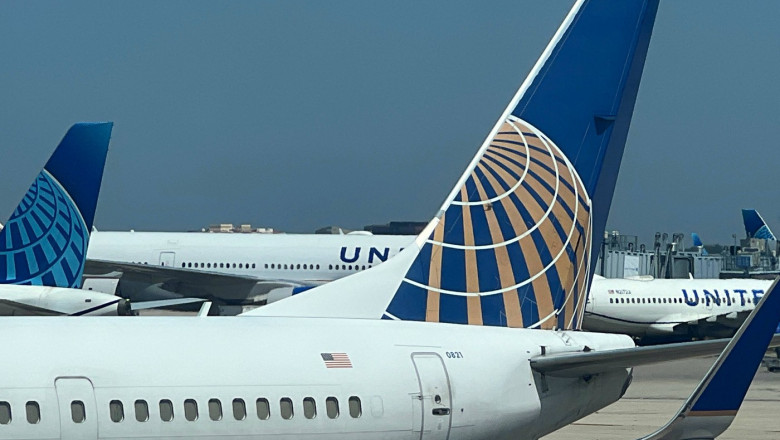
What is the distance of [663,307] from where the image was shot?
44406 mm

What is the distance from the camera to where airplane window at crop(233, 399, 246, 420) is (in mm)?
8277

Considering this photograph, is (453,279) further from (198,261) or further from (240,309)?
(198,261)

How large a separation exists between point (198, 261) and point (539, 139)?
101 feet

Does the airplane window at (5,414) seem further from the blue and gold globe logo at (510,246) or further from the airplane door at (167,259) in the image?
the airplane door at (167,259)

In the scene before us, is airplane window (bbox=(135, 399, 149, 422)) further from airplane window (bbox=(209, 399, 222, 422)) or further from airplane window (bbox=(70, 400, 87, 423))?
airplane window (bbox=(209, 399, 222, 422))

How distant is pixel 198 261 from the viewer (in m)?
40.8

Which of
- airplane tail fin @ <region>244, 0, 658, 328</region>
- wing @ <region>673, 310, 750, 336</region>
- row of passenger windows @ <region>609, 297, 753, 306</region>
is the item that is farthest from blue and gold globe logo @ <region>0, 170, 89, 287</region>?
wing @ <region>673, 310, 750, 336</region>

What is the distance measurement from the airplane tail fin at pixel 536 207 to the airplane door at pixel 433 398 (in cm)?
80

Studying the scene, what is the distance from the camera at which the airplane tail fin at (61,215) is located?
18.7 metres

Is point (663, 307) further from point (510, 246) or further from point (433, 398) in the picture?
point (433, 398)

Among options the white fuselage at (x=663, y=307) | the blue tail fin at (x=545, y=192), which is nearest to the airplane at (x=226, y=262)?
the white fuselage at (x=663, y=307)

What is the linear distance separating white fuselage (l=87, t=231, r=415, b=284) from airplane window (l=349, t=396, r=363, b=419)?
30982 millimetres

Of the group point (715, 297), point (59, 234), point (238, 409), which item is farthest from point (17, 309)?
point (715, 297)

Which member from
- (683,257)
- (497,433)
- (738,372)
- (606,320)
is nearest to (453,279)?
(497,433)
